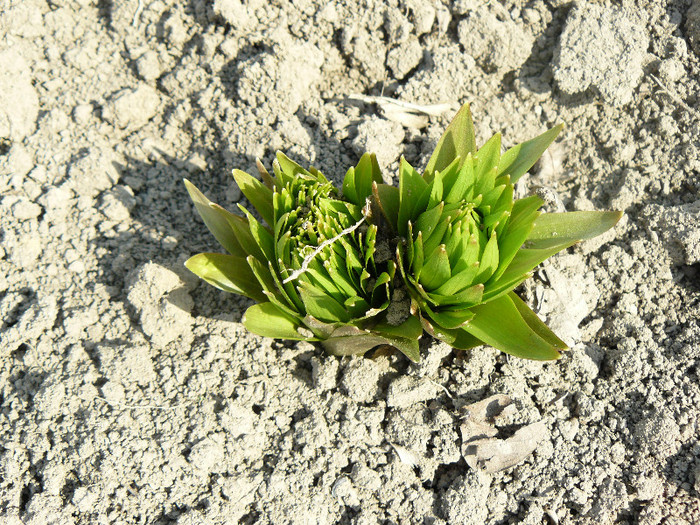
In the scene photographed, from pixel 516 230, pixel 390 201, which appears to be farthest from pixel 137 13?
pixel 516 230

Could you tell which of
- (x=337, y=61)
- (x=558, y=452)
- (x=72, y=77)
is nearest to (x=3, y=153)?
(x=72, y=77)

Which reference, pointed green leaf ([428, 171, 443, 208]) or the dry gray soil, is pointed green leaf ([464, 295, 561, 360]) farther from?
pointed green leaf ([428, 171, 443, 208])

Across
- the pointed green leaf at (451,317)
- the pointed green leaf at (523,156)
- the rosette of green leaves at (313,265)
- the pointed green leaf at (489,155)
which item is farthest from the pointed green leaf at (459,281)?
the pointed green leaf at (523,156)

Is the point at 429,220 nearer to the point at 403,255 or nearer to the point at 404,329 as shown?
the point at 403,255

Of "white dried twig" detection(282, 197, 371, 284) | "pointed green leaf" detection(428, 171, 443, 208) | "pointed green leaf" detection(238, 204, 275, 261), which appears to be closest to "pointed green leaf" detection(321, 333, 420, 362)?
"white dried twig" detection(282, 197, 371, 284)

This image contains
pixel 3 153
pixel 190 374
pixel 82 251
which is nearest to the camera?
pixel 190 374

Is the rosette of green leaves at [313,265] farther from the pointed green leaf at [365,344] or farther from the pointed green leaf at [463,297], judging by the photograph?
the pointed green leaf at [463,297]

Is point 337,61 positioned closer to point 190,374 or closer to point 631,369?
point 190,374
